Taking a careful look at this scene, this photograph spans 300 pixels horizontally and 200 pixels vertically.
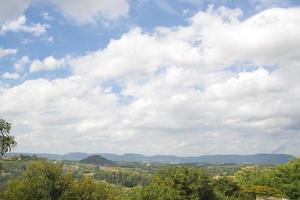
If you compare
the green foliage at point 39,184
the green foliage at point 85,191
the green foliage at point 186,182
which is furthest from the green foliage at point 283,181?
the green foliage at point 39,184

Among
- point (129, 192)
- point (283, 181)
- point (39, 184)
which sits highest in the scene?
point (39, 184)

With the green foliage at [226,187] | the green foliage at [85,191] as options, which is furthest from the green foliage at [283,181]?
the green foliage at [85,191]

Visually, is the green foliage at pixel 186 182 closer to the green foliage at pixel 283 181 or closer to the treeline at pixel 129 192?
the treeline at pixel 129 192

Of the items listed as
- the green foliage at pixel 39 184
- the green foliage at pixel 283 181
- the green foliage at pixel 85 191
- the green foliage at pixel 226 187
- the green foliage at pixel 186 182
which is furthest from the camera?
the green foliage at pixel 283 181

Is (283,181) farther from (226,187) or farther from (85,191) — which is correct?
(85,191)

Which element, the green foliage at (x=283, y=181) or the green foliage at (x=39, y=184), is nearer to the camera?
the green foliage at (x=39, y=184)

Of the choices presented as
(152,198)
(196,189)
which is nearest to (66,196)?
(152,198)

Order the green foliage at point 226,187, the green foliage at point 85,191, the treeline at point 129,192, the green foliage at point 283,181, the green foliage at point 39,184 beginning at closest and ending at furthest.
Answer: the green foliage at point 39,184 → the treeline at point 129,192 → the green foliage at point 85,191 → the green foliage at point 226,187 → the green foliage at point 283,181

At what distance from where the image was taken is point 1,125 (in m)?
35.2

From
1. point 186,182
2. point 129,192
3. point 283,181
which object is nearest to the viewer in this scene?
point 186,182

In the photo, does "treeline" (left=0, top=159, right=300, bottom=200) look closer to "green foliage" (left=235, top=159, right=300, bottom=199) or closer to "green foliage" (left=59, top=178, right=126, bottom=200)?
"green foliage" (left=59, top=178, right=126, bottom=200)

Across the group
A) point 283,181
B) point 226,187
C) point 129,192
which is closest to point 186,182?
point 129,192

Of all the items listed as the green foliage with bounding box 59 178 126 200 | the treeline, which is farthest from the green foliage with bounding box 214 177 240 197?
the green foliage with bounding box 59 178 126 200

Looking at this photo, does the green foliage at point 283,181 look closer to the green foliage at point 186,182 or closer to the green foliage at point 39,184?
the green foliage at point 186,182
